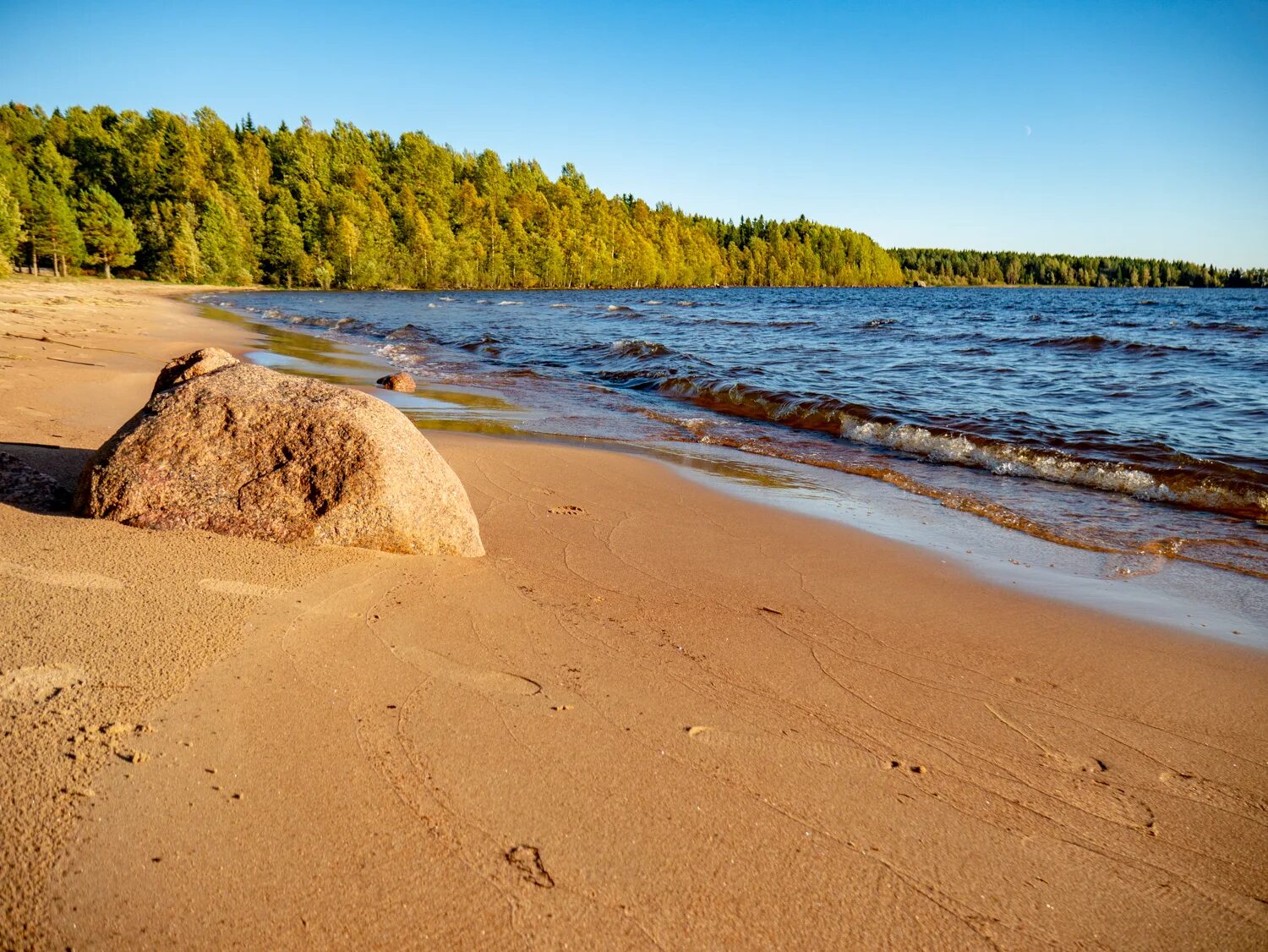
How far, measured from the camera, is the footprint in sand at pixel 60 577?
2801mm

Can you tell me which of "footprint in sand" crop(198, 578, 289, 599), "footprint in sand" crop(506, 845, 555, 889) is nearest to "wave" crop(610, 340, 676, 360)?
"footprint in sand" crop(198, 578, 289, 599)

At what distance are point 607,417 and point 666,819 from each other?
7880 mm

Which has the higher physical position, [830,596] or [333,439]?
[333,439]

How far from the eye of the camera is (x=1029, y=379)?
12898 mm

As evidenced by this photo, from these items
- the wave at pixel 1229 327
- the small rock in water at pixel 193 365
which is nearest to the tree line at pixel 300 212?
the small rock in water at pixel 193 365

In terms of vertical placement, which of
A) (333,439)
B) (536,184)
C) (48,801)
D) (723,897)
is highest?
(536,184)

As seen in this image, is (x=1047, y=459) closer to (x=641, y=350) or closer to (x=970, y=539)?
(x=970, y=539)

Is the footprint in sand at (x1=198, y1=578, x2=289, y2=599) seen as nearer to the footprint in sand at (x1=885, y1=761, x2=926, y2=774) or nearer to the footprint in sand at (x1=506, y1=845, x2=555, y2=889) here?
the footprint in sand at (x1=506, y1=845, x2=555, y2=889)

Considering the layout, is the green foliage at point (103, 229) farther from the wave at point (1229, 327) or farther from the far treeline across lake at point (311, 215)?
the wave at point (1229, 327)

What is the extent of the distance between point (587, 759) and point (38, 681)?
68.5 inches

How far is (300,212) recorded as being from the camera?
68.4 metres

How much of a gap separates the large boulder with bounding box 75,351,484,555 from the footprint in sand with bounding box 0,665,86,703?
1.20 metres

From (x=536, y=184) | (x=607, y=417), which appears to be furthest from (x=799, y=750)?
(x=536, y=184)

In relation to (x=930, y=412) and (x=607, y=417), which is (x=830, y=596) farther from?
(x=930, y=412)
